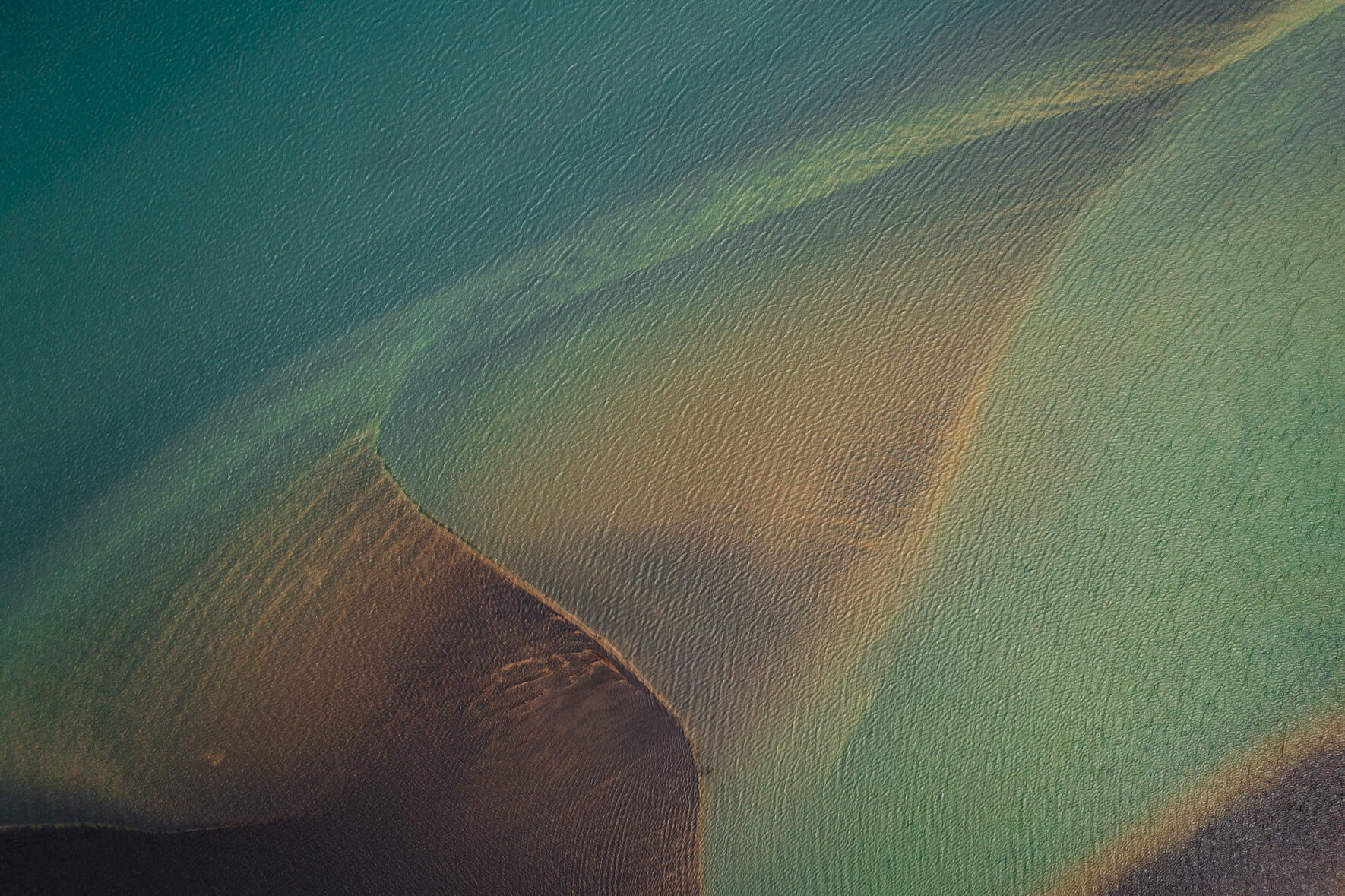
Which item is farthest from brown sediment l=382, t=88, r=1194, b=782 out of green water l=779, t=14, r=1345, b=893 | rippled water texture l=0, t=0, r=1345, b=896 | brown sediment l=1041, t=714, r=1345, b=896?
brown sediment l=1041, t=714, r=1345, b=896

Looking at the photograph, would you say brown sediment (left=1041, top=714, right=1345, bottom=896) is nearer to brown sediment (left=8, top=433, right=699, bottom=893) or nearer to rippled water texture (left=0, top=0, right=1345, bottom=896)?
rippled water texture (left=0, top=0, right=1345, bottom=896)

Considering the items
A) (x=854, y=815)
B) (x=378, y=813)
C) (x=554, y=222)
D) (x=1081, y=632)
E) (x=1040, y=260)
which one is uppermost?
(x=554, y=222)

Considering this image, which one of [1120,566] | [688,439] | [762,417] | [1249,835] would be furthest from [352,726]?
[1249,835]

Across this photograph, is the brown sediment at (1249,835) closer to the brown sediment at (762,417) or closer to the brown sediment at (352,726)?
the brown sediment at (762,417)

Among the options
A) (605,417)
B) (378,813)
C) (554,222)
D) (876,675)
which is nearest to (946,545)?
(876,675)

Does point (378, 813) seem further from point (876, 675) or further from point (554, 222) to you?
point (554, 222)

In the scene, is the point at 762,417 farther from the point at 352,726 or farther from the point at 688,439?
the point at 352,726
